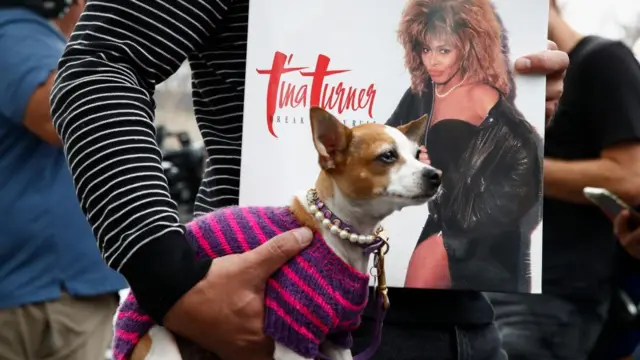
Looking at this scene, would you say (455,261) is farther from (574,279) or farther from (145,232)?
(574,279)

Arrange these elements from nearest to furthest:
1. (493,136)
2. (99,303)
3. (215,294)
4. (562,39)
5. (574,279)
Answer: (215,294)
(493,136)
(562,39)
(574,279)
(99,303)

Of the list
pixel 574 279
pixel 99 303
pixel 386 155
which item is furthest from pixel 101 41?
pixel 99 303

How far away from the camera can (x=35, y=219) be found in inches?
75.2

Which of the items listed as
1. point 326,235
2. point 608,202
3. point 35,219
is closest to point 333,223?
point 326,235

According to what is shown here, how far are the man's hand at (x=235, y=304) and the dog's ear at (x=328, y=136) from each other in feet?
0.27

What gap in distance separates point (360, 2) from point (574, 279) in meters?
0.89

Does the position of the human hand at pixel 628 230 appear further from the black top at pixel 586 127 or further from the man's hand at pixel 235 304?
the man's hand at pixel 235 304

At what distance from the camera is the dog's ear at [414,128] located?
0.84 meters

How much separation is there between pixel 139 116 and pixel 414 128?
0.86ft

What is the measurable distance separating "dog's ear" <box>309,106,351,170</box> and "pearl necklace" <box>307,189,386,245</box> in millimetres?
35

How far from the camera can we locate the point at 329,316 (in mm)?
769

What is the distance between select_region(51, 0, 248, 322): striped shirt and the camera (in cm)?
77

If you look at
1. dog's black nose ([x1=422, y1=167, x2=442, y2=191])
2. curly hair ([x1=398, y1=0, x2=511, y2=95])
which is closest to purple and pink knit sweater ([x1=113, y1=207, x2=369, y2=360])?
dog's black nose ([x1=422, y1=167, x2=442, y2=191])

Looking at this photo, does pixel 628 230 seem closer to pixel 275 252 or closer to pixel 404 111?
pixel 404 111
